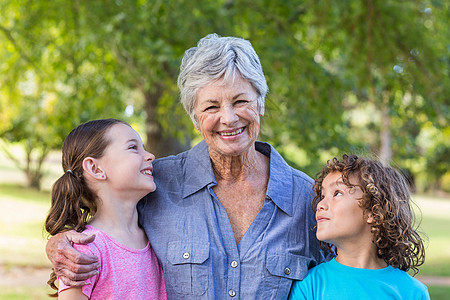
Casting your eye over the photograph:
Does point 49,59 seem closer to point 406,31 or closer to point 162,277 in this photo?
point 406,31

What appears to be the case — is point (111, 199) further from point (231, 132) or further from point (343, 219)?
point (343, 219)

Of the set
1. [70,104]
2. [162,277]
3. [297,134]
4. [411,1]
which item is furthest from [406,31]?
[162,277]

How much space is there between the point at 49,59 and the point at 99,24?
2576mm

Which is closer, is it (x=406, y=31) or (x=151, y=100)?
(x=406, y=31)

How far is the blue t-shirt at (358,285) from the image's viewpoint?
6.90 feet

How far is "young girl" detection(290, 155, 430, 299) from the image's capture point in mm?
2127

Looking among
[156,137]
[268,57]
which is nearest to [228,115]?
[268,57]

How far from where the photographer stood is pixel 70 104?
20.1 feet

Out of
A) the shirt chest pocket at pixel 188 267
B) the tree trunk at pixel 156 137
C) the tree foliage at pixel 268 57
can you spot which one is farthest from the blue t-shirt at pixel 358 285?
the tree trunk at pixel 156 137

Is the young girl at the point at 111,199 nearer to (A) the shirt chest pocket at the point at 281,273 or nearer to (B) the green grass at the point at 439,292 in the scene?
(A) the shirt chest pocket at the point at 281,273

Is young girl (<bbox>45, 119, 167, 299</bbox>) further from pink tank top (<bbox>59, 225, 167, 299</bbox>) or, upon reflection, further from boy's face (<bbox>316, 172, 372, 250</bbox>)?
boy's face (<bbox>316, 172, 372, 250</bbox>)

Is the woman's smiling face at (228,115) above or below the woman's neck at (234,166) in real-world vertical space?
above

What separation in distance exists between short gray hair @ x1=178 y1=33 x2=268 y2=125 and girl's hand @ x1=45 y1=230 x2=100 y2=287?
737mm

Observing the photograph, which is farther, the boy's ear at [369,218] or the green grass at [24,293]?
the green grass at [24,293]
